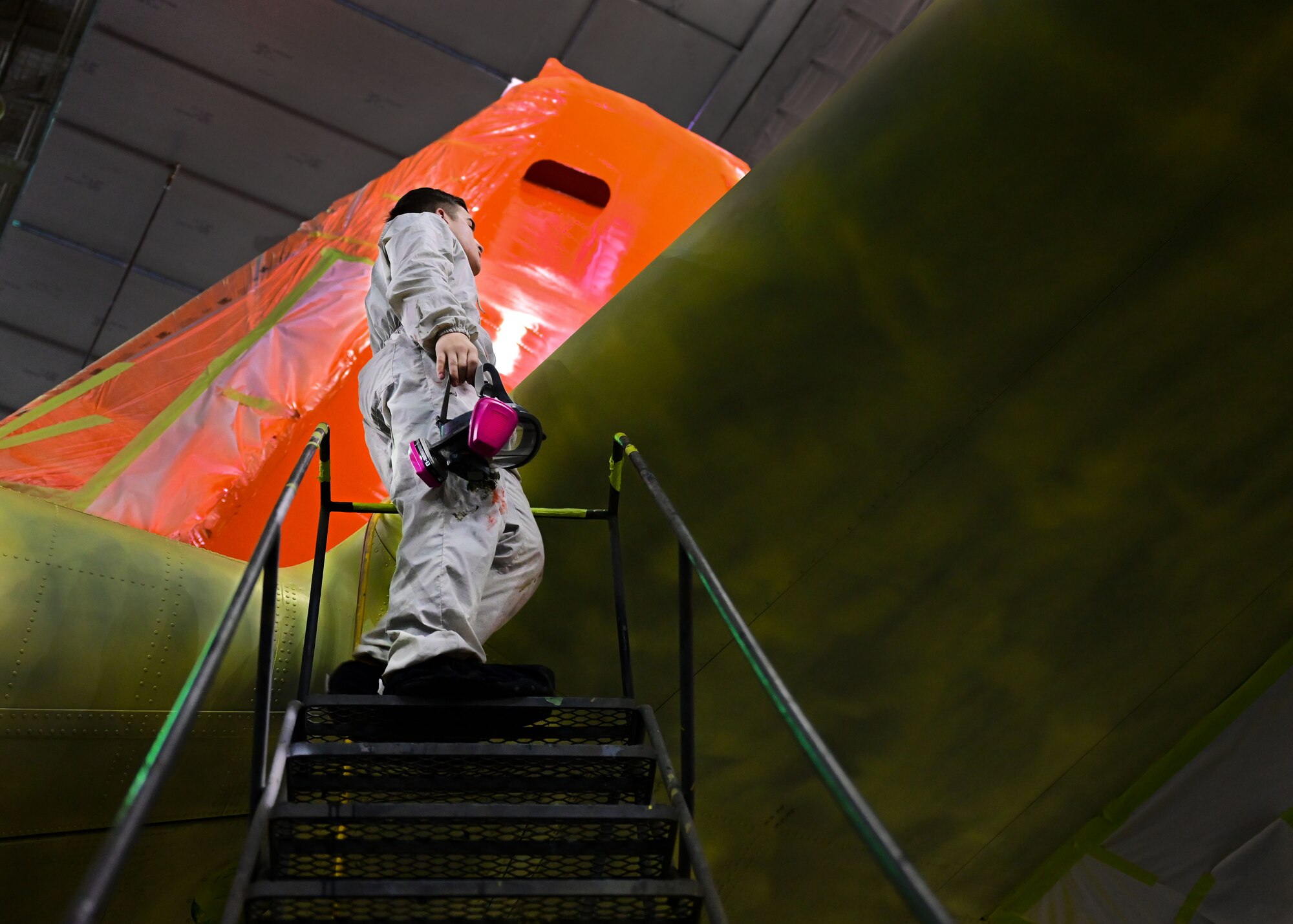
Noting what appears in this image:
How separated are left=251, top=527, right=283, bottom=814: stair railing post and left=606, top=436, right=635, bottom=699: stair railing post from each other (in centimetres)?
88

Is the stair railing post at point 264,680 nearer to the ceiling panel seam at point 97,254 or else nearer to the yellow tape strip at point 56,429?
the yellow tape strip at point 56,429

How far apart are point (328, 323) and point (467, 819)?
135 inches

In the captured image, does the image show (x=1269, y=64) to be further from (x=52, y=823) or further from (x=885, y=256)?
(x=52, y=823)

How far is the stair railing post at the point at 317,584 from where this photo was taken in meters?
2.36

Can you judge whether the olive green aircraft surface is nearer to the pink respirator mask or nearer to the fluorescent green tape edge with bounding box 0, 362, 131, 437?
the pink respirator mask

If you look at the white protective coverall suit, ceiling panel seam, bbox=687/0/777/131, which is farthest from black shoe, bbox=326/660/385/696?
ceiling panel seam, bbox=687/0/777/131

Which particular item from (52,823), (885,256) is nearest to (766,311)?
(885,256)

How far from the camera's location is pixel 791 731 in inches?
61.5

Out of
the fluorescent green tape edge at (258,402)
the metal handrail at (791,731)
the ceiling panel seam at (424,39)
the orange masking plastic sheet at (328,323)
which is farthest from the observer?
the ceiling panel seam at (424,39)

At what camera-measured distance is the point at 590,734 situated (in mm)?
2289

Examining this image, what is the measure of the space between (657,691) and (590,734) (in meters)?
0.69

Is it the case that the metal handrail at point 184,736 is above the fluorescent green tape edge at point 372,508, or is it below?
below

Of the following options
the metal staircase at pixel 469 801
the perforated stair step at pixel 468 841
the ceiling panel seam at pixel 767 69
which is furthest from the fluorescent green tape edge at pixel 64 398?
the ceiling panel seam at pixel 767 69

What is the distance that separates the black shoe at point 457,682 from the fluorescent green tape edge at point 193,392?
2.35 meters
